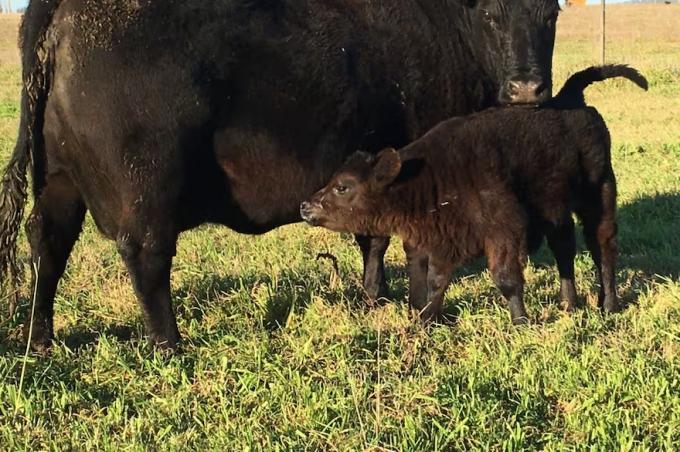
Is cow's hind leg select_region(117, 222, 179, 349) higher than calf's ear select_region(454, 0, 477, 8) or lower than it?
lower

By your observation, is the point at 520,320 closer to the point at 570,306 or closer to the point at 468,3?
the point at 570,306

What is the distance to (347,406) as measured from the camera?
3.27m

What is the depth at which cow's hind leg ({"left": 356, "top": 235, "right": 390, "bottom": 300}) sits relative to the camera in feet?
17.4

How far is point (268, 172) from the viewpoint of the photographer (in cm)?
434

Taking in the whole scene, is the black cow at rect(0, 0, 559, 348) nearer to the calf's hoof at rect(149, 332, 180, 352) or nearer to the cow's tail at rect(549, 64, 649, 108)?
the calf's hoof at rect(149, 332, 180, 352)

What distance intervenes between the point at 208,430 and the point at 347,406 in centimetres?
56

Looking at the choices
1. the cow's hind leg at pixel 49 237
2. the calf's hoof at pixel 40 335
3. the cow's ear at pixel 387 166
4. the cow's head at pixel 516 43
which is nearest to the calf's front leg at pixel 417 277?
the cow's ear at pixel 387 166

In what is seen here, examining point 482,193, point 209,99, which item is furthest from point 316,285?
point 209,99

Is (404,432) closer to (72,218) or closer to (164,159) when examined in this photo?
(164,159)

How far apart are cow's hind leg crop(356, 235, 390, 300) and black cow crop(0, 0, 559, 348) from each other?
78cm

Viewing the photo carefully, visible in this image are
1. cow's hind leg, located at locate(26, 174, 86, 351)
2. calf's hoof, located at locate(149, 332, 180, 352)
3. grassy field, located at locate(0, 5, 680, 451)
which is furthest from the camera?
cow's hind leg, located at locate(26, 174, 86, 351)

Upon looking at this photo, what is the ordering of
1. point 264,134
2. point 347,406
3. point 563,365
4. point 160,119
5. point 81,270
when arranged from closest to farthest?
point 347,406 → point 563,365 → point 160,119 → point 264,134 → point 81,270

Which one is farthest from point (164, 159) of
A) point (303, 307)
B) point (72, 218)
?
point (303, 307)

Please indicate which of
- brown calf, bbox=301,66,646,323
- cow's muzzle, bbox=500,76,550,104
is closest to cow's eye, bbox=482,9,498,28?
cow's muzzle, bbox=500,76,550,104
